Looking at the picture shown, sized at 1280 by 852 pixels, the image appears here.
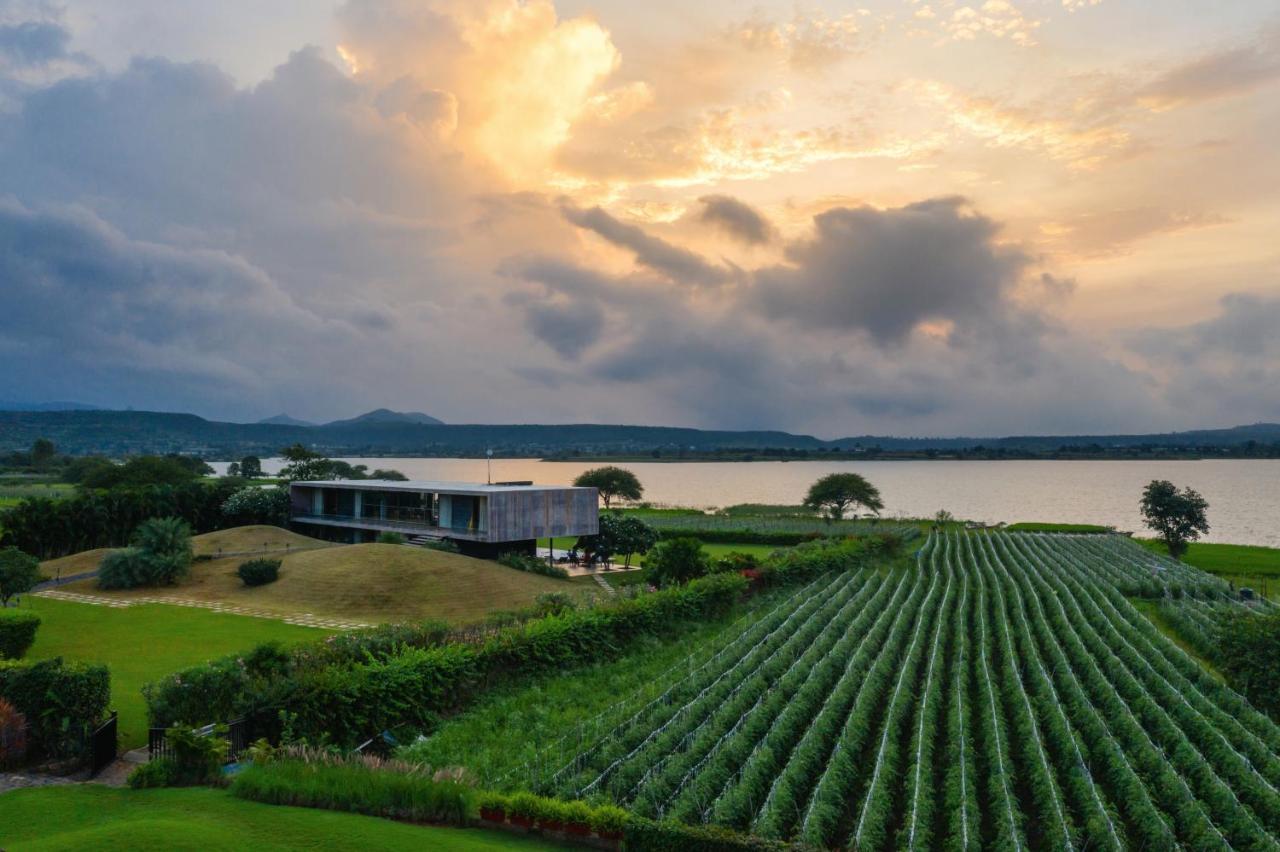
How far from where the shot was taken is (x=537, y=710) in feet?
61.3

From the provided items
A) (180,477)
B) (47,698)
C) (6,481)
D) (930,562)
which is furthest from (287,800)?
(6,481)

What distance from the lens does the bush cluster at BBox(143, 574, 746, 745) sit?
49.9ft

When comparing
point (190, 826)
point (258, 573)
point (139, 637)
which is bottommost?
point (139, 637)

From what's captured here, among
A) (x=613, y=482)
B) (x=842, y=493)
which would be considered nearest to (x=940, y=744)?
(x=842, y=493)

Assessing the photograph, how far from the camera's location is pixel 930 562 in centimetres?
4638

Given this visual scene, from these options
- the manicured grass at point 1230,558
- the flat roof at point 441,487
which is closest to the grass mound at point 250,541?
the flat roof at point 441,487

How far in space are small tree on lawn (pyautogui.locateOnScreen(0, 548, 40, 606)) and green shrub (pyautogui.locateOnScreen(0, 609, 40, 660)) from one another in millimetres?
9182

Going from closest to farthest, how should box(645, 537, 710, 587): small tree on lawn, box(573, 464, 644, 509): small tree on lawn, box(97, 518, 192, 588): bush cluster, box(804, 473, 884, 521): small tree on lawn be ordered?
Answer: box(97, 518, 192, 588): bush cluster < box(645, 537, 710, 587): small tree on lawn < box(804, 473, 884, 521): small tree on lawn < box(573, 464, 644, 509): small tree on lawn

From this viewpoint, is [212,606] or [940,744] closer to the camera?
[940,744]

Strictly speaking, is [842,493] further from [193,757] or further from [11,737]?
[11,737]

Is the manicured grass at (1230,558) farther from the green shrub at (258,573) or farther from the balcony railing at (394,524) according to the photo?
the green shrub at (258,573)

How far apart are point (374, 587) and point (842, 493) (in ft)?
206

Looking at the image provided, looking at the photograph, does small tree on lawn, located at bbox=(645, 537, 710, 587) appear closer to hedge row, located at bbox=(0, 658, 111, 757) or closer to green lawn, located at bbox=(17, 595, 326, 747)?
green lawn, located at bbox=(17, 595, 326, 747)

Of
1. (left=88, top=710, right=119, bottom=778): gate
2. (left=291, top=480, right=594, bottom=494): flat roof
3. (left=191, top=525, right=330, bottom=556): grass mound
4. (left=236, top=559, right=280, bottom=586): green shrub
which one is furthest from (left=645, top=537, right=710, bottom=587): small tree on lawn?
(left=88, top=710, right=119, bottom=778): gate
